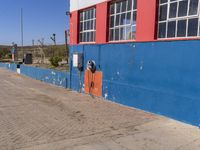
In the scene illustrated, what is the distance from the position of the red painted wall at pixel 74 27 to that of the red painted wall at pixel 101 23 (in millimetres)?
2521

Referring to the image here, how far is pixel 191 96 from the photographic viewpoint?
890 centimetres

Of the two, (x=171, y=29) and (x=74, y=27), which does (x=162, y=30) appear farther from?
(x=74, y=27)

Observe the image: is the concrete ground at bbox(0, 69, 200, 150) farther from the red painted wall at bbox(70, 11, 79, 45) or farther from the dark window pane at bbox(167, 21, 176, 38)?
the red painted wall at bbox(70, 11, 79, 45)

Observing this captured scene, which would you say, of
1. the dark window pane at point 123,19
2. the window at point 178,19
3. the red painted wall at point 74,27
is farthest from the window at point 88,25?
the window at point 178,19

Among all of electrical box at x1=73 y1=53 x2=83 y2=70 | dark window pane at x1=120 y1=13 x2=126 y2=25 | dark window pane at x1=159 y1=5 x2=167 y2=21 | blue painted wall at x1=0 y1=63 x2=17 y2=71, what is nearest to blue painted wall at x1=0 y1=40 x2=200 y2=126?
electrical box at x1=73 y1=53 x2=83 y2=70

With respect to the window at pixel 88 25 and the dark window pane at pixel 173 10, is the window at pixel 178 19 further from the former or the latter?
the window at pixel 88 25

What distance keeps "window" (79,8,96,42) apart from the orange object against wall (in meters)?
1.81

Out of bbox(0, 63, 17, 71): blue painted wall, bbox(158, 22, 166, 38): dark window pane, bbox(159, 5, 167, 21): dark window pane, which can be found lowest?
bbox(0, 63, 17, 71): blue painted wall

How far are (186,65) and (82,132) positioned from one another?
366 cm

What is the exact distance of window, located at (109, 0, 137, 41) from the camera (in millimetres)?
12094

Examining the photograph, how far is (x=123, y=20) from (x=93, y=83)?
3.39m

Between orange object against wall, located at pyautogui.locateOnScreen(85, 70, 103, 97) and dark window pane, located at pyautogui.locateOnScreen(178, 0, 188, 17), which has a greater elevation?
dark window pane, located at pyautogui.locateOnScreen(178, 0, 188, 17)

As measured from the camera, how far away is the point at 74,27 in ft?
55.0

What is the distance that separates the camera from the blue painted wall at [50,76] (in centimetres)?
1779
